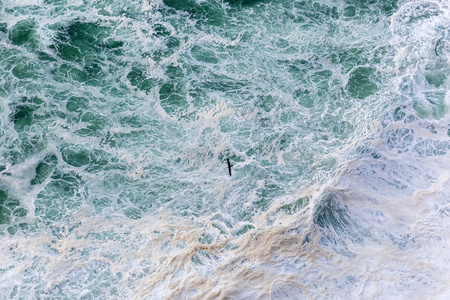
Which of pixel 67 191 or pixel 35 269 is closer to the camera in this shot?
pixel 35 269

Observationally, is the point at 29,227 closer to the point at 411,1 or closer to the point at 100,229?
the point at 100,229

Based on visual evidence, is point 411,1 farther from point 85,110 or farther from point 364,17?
point 85,110

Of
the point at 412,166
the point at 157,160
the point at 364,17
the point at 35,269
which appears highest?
the point at 364,17

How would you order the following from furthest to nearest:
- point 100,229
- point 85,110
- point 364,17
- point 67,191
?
point 364,17 → point 85,110 → point 67,191 → point 100,229

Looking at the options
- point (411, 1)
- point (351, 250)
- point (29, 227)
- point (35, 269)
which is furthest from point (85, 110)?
point (411, 1)

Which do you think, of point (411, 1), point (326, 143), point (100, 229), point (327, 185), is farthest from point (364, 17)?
point (100, 229)

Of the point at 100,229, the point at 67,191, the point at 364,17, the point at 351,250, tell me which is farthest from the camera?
the point at 364,17

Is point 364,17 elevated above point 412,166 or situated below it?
above
